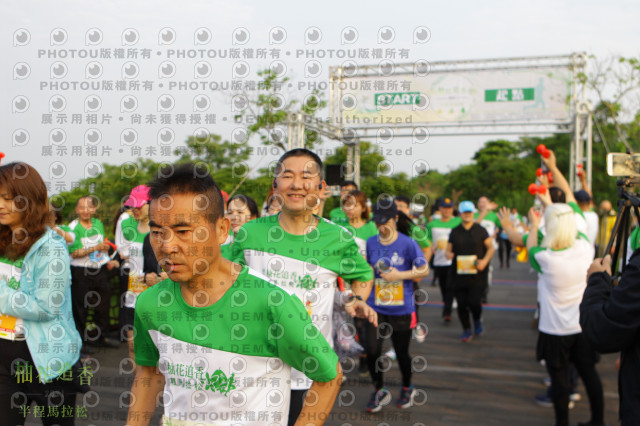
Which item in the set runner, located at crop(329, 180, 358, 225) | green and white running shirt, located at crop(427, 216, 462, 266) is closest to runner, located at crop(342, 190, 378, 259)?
runner, located at crop(329, 180, 358, 225)

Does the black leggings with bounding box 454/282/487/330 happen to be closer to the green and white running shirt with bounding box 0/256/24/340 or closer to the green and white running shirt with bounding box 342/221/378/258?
the green and white running shirt with bounding box 342/221/378/258

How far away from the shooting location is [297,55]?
350 cm

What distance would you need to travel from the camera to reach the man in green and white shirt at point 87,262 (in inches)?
284

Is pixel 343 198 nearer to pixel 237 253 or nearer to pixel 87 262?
pixel 87 262

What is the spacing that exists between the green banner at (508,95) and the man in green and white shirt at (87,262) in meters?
11.5

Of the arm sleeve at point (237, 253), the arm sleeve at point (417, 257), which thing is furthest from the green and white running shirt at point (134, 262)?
the arm sleeve at point (417, 257)

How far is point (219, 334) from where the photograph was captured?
1962 millimetres

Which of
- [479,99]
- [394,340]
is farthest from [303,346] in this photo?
[479,99]

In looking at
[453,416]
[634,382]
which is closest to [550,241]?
[453,416]

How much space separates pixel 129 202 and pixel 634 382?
3801 mm

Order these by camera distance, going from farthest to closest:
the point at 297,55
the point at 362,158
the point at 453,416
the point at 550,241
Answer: the point at 362,158 < the point at 453,416 < the point at 550,241 < the point at 297,55

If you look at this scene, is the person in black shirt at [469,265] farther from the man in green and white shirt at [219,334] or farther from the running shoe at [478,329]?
the man in green and white shirt at [219,334]

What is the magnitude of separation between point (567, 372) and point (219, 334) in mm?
3708

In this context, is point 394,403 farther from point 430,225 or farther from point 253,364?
point 430,225
